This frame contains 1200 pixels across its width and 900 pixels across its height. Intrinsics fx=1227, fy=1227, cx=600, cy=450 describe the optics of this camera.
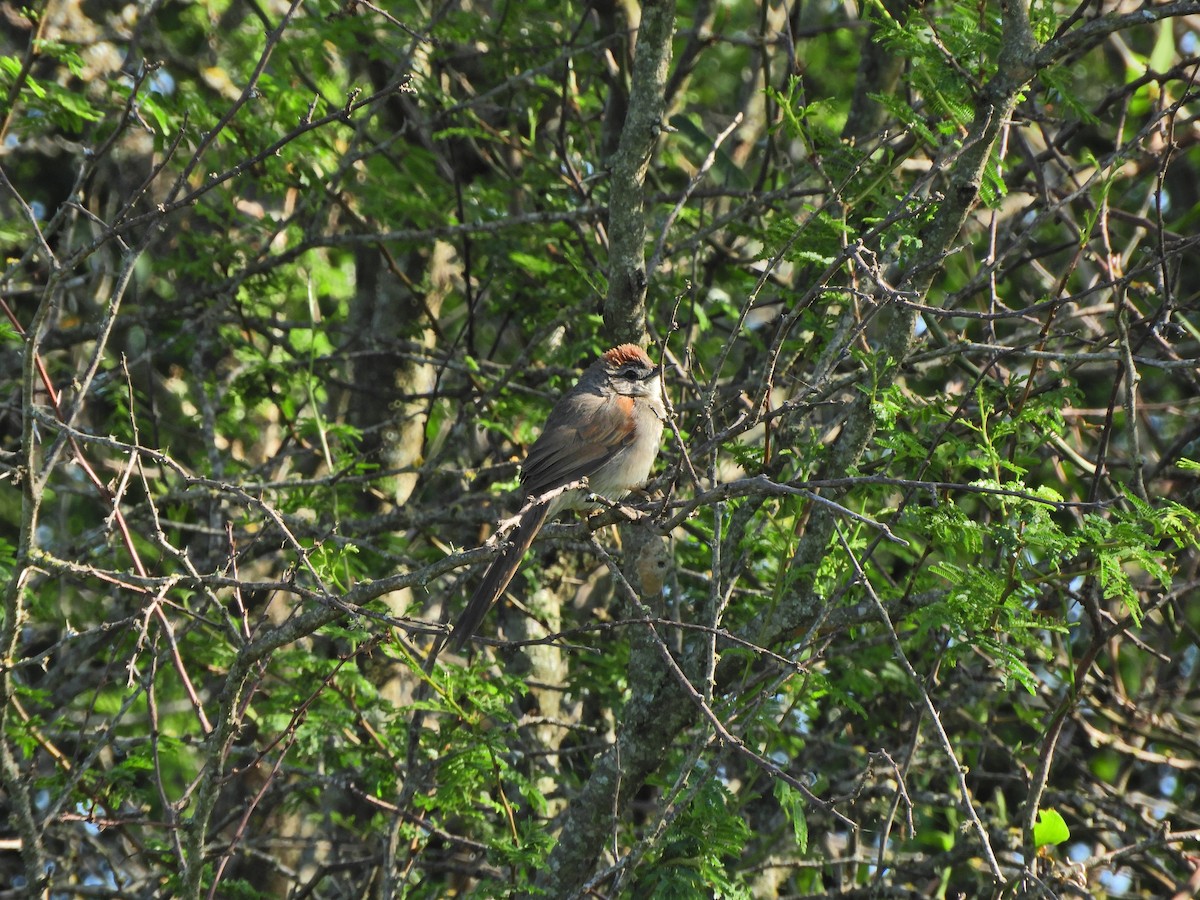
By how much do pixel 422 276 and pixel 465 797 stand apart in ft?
13.3

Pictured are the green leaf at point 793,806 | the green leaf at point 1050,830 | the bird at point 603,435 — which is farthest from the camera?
the bird at point 603,435

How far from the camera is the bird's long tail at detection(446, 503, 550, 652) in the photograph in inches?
180

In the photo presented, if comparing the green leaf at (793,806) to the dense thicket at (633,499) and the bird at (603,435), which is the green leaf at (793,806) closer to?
the dense thicket at (633,499)

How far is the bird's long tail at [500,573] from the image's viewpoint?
4570 millimetres

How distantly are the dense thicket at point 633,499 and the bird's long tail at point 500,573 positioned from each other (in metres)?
0.20


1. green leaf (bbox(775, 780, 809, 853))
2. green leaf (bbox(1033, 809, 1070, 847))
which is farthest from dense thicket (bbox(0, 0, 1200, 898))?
green leaf (bbox(1033, 809, 1070, 847))

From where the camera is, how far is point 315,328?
6570mm

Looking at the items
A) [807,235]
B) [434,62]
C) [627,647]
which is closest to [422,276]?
[434,62]

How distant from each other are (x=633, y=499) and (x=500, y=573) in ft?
4.16

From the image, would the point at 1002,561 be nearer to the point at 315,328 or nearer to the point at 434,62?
the point at 315,328

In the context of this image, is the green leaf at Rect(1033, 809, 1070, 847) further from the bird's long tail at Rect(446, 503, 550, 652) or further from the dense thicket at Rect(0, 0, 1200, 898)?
the bird's long tail at Rect(446, 503, 550, 652)

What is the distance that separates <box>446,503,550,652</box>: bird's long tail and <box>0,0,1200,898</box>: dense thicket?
0.66 ft

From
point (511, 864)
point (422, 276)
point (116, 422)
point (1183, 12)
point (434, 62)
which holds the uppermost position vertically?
point (1183, 12)

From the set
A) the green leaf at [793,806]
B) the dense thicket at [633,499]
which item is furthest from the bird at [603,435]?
the green leaf at [793,806]
